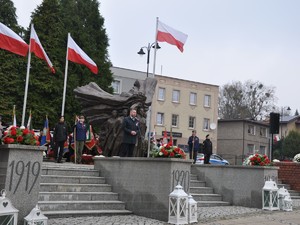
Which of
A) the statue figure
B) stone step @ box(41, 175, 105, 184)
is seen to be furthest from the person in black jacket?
stone step @ box(41, 175, 105, 184)

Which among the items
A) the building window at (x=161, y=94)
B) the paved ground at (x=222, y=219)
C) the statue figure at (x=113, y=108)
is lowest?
the paved ground at (x=222, y=219)

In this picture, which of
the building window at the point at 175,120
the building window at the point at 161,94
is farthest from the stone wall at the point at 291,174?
the building window at the point at 175,120

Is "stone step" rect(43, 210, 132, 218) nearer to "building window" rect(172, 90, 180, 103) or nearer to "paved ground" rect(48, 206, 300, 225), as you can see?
"paved ground" rect(48, 206, 300, 225)

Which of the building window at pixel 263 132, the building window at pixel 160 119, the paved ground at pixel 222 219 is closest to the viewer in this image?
the paved ground at pixel 222 219

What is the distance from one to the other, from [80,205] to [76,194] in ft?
1.43

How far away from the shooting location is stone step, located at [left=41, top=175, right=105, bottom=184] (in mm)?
11234

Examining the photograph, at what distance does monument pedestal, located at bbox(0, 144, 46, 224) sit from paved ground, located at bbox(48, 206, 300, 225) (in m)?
0.80

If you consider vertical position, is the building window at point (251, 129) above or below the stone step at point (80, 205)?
above

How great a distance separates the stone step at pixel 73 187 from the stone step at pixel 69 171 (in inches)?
28.1

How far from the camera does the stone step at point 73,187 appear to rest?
1081cm

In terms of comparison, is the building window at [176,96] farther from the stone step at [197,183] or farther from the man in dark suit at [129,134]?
the man in dark suit at [129,134]

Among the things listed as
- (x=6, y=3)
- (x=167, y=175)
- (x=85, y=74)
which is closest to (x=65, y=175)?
(x=167, y=175)

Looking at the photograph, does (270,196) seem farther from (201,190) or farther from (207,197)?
(201,190)

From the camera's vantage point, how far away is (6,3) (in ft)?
138
